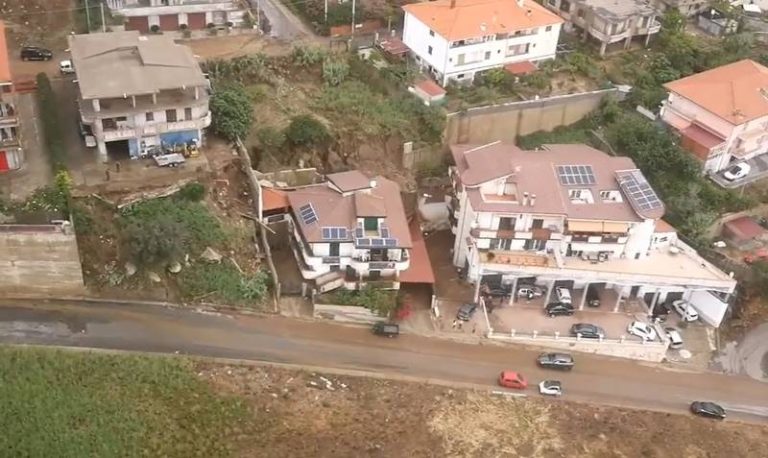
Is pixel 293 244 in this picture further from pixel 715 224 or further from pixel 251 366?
pixel 715 224

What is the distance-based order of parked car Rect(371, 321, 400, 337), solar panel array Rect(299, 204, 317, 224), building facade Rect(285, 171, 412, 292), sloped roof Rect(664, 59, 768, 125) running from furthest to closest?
sloped roof Rect(664, 59, 768, 125) < solar panel array Rect(299, 204, 317, 224) < building facade Rect(285, 171, 412, 292) < parked car Rect(371, 321, 400, 337)

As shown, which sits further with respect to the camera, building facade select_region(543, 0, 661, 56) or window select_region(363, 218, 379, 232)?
building facade select_region(543, 0, 661, 56)

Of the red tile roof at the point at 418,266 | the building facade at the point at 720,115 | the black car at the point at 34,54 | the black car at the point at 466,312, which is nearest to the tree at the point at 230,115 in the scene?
the red tile roof at the point at 418,266

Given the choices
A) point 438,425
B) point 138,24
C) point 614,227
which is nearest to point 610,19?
point 614,227

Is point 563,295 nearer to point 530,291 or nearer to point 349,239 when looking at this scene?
point 530,291

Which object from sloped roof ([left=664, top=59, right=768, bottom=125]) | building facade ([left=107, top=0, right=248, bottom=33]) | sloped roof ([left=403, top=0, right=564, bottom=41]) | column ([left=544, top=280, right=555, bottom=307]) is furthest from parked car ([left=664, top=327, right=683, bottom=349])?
building facade ([left=107, top=0, right=248, bottom=33])

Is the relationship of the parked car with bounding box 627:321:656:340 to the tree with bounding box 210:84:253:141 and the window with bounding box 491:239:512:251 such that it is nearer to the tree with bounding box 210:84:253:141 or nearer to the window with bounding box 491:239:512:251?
the window with bounding box 491:239:512:251

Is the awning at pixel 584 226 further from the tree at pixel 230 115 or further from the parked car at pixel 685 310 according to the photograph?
the tree at pixel 230 115
